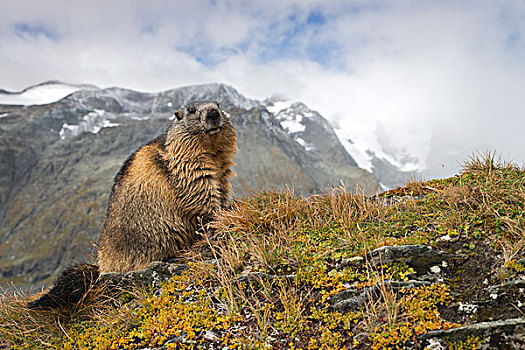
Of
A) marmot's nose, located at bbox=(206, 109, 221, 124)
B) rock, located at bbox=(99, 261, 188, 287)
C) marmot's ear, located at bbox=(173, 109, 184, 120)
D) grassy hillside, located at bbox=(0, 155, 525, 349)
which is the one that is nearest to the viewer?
grassy hillside, located at bbox=(0, 155, 525, 349)

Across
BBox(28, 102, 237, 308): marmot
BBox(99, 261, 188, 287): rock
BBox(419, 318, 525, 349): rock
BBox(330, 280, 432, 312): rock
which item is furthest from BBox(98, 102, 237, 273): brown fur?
BBox(419, 318, 525, 349): rock

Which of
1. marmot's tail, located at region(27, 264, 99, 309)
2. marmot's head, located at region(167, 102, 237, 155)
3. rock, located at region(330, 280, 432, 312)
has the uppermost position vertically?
marmot's head, located at region(167, 102, 237, 155)

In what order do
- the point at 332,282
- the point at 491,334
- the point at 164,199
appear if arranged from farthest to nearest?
the point at 164,199 < the point at 332,282 < the point at 491,334

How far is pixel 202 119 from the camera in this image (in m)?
8.81

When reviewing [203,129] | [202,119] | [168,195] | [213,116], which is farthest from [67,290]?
[213,116]

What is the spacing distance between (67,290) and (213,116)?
5.21 m

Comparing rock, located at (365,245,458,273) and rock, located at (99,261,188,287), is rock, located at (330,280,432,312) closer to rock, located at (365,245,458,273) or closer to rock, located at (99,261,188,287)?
rock, located at (365,245,458,273)

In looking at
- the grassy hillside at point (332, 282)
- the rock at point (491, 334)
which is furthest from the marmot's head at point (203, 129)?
the rock at point (491, 334)

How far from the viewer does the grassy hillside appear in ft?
16.7

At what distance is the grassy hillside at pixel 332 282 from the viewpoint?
508 cm

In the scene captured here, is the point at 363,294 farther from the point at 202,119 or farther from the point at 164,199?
the point at 202,119

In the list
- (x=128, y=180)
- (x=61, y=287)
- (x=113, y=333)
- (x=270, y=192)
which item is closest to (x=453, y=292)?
(x=270, y=192)

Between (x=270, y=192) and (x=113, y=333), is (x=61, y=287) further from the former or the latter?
(x=270, y=192)

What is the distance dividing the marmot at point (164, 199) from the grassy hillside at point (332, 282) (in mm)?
613
